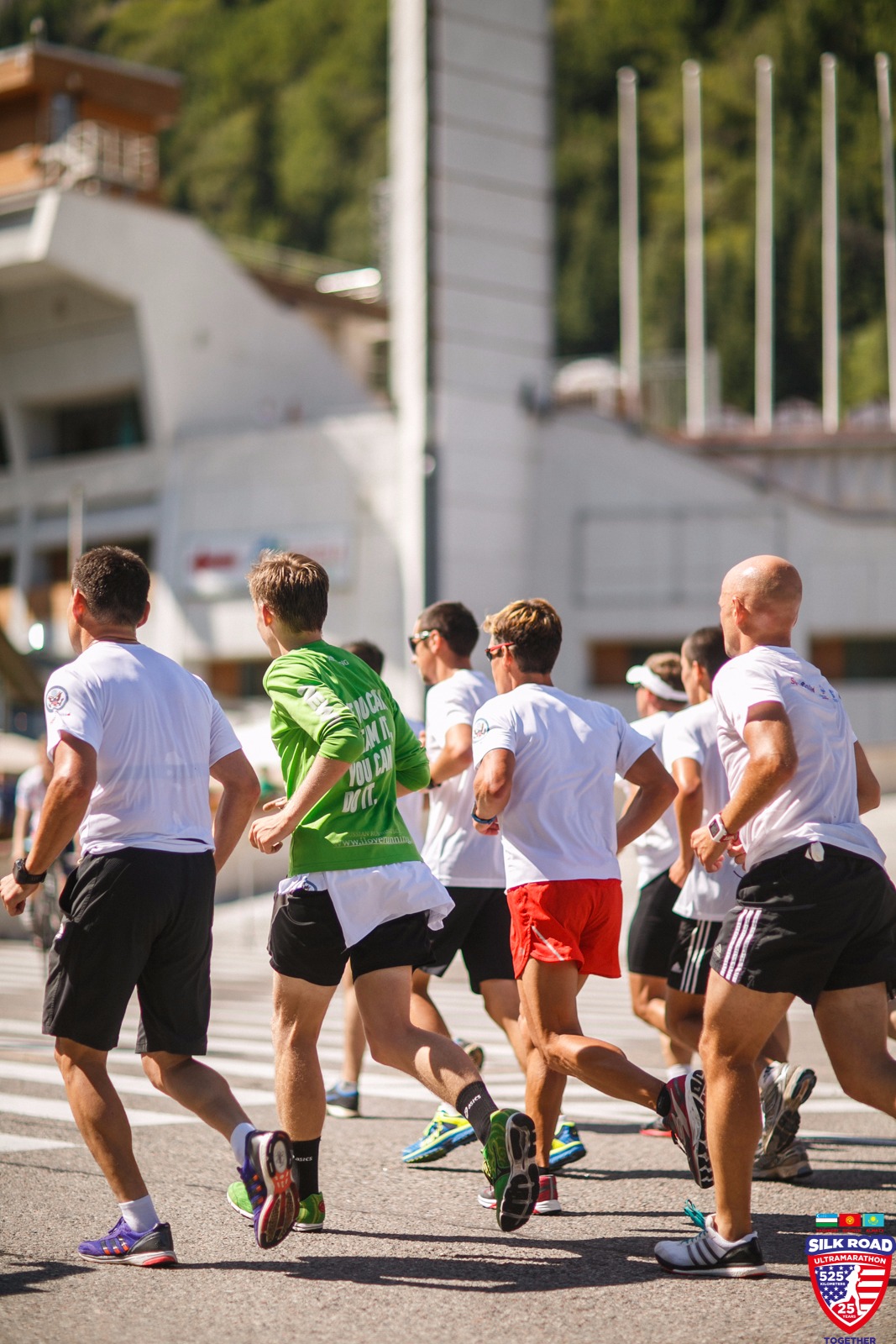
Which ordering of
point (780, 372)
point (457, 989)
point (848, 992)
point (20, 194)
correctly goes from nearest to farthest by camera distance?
point (848, 992) < point (457, 989) < point (20, 194) < point (780, 372)

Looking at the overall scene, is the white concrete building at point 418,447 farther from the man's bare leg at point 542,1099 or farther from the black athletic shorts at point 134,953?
the black athletic shorts at point 134,953

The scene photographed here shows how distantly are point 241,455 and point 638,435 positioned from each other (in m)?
9.71

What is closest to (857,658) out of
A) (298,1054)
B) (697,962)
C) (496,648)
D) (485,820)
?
(697,962)

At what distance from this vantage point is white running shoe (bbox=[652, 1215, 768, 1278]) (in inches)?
169

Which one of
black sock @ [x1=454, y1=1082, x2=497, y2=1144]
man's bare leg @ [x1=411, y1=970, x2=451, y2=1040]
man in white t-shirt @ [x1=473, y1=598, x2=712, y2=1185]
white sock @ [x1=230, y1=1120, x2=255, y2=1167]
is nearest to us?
white sock @ [x1=230, y1=1120, x2=255, y2=1167]

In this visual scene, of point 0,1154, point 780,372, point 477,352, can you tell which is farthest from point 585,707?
point 780,372

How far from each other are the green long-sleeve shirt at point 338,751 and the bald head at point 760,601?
44.5 inches

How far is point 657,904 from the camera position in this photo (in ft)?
22.5

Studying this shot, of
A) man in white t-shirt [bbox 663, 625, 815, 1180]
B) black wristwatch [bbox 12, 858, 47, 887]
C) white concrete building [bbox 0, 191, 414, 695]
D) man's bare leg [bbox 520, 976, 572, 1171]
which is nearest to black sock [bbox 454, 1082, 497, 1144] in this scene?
man's bare leg [bbox 520, 976, 572, 1171]

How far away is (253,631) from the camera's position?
127ft

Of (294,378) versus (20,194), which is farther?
(294,378)

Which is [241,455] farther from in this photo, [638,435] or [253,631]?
[638,435]

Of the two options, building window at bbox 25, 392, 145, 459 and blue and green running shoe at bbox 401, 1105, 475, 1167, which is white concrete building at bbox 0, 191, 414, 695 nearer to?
building window at bbox 25, 392, 145, 459

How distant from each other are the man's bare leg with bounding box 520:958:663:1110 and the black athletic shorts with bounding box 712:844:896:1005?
75 centimetres
